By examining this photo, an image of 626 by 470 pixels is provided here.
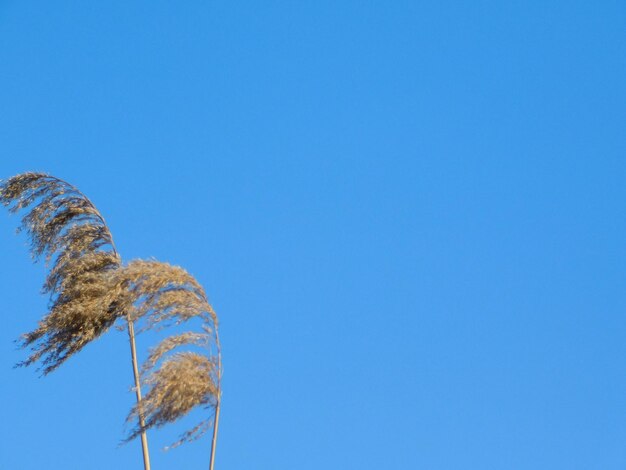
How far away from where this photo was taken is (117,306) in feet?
31.7

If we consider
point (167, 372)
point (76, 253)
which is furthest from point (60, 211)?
point (167, 372)

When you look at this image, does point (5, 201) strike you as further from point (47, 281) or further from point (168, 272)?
point (168, 272)

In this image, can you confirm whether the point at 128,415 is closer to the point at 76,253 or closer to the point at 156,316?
the point at 156,316

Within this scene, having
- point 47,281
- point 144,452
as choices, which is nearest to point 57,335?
point 47,281

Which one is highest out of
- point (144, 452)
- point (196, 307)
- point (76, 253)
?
point (76, 253)

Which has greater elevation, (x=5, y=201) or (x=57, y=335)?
(x=5, y=201)

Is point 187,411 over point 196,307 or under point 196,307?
under

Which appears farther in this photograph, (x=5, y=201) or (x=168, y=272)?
(x=5, y=201)

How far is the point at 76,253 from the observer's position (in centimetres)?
991

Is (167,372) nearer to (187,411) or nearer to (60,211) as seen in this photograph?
(187,411)

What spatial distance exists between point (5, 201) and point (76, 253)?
0.83 metres

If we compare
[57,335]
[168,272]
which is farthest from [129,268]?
[57,335]

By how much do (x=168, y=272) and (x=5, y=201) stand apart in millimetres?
1784

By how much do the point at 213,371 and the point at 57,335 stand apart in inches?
52.3
